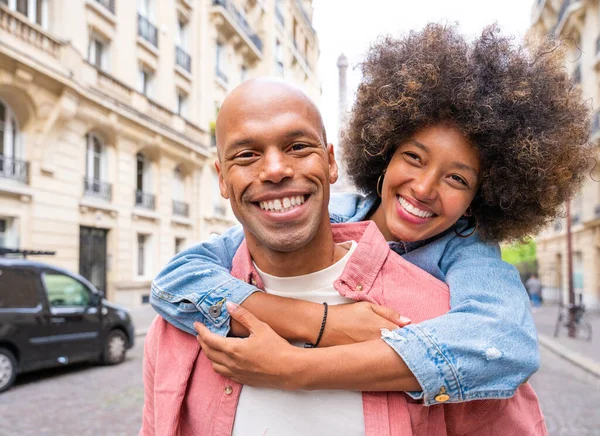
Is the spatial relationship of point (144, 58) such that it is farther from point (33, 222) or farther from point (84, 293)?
point (84, 293)

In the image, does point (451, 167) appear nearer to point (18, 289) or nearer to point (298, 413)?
point (298, 413)

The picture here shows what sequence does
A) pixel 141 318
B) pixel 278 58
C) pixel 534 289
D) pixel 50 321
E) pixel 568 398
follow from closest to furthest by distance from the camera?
pixel 568 398 < pixel 50 321 < pixel 141 318 < pixel 534 289 < pixel 278 58

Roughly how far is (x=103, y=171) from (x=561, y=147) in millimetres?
18208

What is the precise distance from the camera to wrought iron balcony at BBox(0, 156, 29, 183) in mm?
14008

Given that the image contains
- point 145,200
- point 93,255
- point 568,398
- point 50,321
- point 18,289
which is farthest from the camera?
point 145,200

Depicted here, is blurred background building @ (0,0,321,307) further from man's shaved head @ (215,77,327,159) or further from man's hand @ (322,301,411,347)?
man's hand @ (322,301,411,347)

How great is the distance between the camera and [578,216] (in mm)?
26750

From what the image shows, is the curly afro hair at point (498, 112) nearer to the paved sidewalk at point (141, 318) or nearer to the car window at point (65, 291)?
the car window at point (65, 291)

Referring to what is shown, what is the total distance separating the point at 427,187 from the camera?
76.6 inches

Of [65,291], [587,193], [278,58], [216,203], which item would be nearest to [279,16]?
[278,58]

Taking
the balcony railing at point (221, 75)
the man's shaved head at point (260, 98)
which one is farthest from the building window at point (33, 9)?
the man's shaved head at point (260, 98)

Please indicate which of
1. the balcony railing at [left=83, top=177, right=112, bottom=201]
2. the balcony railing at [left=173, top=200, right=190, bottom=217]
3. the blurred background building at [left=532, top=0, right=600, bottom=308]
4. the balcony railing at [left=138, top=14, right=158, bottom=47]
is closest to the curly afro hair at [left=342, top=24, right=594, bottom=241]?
the balcony railing at [left=83, top=177, right=112, bottom=201]

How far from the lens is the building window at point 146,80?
20.8m

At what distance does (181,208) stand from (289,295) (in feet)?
73.8
